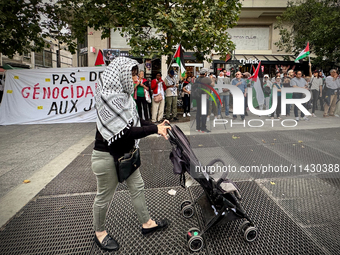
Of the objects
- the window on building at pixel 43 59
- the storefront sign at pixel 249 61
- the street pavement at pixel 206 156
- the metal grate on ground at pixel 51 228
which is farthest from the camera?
the window on building at pixel 43 59

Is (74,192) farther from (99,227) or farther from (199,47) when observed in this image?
(199,47)

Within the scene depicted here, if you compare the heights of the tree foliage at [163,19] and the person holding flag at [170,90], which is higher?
the tree foliage at [163,19]

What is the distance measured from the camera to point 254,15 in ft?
64.7

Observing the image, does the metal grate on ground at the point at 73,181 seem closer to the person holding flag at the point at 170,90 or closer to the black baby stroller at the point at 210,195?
the black baby stroller at the point at 210,195

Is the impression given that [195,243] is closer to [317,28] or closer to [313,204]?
[313,204]

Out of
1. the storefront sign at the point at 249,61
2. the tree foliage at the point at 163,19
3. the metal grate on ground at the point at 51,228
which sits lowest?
the metal grate on ground at the point at 51,228

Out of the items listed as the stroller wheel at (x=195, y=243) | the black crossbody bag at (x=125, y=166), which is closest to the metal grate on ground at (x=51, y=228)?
the black crossbody bag at (x=125, y=166)

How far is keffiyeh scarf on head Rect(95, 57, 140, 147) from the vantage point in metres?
2.11

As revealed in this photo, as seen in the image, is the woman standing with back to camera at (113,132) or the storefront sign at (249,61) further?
the storefront sign at (249,61)

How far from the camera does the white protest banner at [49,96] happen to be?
368 inches

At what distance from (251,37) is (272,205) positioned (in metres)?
20.0

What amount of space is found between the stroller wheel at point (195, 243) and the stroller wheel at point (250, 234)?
1.52 feet

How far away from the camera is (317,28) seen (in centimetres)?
1551

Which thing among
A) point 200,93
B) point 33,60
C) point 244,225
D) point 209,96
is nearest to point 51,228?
point 244,225
